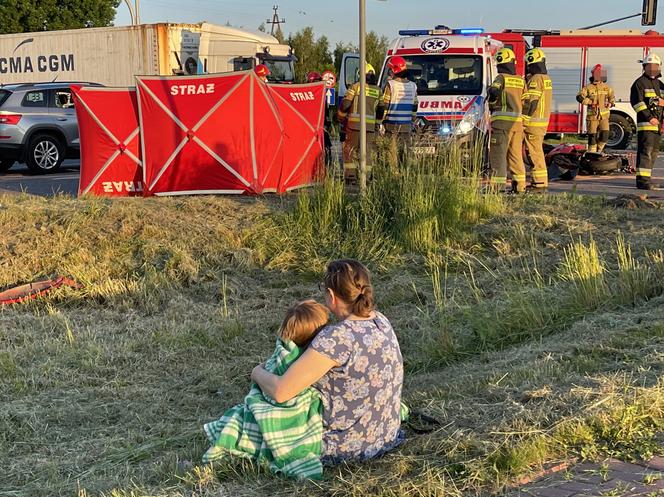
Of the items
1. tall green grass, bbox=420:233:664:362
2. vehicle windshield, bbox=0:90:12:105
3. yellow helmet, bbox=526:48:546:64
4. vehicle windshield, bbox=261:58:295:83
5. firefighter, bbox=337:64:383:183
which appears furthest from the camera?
vehicle windshield, bbox=261:58:295:83

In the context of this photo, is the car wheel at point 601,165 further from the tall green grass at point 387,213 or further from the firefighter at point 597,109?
the tall green grass at point 387,213

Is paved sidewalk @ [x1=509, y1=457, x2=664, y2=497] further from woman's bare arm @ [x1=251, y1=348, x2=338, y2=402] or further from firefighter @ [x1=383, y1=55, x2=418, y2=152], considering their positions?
firefighter @ [x1=383, y1=55, x2=418, y2=152]

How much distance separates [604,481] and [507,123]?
7412mm

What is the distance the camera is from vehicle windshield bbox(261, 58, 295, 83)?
19656 mm

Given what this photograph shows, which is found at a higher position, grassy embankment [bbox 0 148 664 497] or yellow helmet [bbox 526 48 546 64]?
yellow helmet [bbox 526 48 546 64]

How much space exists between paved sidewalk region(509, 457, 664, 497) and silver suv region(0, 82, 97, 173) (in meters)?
13.7

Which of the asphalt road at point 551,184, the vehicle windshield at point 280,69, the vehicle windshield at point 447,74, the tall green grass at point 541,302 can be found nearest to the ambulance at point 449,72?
the vehicle windshield at point 447,74

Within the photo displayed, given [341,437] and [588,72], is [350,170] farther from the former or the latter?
[588,72]

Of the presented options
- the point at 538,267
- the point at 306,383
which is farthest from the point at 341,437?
the point at 538,267

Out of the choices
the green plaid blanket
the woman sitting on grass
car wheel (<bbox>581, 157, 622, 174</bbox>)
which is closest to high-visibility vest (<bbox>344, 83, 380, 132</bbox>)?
car wheel (<bbox>581, 157, 622, 174</bbox>)

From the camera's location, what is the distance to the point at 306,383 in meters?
3.22

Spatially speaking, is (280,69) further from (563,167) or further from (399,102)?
(399,102)

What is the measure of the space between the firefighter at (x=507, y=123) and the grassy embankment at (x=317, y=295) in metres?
1.10

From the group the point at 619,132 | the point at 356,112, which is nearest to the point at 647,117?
the point at 356,112
